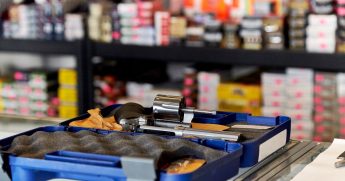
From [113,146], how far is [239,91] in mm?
2167

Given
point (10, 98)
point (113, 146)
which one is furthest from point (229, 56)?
point (113, 146)

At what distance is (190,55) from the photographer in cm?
365

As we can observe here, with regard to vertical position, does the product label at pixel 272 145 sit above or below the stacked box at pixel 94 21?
below

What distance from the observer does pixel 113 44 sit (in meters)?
3.85

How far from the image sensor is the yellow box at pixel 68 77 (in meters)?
4.07

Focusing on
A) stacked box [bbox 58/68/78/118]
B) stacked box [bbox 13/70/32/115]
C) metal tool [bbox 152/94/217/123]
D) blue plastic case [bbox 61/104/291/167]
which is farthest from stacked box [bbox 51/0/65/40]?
metal tool [bbox 152/94/217/123]

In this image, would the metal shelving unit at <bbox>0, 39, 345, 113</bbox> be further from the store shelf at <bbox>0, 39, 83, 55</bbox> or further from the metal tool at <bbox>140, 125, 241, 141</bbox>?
the metal tool at <bbox>140, 125, 241, 141</bbox>

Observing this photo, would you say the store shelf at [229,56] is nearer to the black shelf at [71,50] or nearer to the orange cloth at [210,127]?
the black shelf at [71,50]

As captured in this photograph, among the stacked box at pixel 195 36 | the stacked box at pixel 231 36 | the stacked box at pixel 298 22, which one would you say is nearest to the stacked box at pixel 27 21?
the stacked box at pixel 195 36

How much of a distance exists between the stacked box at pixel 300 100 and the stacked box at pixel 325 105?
0.11 feet

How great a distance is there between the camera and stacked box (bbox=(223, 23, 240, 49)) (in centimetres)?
354

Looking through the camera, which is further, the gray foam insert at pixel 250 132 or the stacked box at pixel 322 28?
the stacked box at pixel 322 28

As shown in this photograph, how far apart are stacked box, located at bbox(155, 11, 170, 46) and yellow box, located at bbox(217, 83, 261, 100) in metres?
0.43

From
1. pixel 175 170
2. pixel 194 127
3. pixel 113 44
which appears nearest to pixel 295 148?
pixel 194 127
